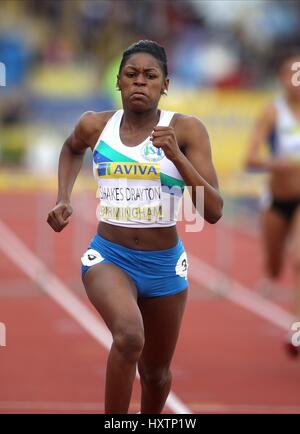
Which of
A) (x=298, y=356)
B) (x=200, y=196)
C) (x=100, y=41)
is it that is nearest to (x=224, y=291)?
(x=298, y=356)

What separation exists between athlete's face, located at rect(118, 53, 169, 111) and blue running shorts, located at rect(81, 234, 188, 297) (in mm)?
723

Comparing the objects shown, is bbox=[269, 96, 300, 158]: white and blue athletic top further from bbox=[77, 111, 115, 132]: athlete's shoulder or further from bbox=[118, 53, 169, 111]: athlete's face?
bbox=[118, 53, 169, 111]: athlete's face

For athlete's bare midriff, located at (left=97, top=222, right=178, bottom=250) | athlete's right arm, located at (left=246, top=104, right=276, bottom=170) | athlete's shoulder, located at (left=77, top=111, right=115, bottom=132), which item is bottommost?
athlete's bare midriff, located at (left=97, top=222, right=178, bottom=250)

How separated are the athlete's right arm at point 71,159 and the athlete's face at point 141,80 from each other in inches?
14.2

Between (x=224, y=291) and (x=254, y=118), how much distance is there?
4.74 m

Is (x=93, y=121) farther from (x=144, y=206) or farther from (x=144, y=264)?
(x=144, y=264)

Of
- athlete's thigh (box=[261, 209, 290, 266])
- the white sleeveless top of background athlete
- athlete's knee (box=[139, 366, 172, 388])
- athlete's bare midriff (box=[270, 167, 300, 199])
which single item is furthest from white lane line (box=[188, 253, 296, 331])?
the white sleeveless top of background athlete

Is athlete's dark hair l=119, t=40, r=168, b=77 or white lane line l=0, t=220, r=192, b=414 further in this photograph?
white lane line l=0, t=220, r=192, b=414

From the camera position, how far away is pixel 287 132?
8.77 meters

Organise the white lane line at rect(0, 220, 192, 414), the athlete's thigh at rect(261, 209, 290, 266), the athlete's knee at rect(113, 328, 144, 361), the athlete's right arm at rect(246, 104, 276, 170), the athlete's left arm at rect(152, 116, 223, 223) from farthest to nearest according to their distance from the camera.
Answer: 1. the white lane line at rect(0, 220, 192, 414)
2. the athlete's thigh at rect(261, 209, 290, 266)
3. the athlete's right arm at rect(246, 104, 276, 170)
4. the athlete's left arm at rect(152, 116, 223, 223)
5. the athlete's knee at rect(113, 328, 144, 361)

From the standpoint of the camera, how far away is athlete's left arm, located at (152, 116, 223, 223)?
5.05 meters

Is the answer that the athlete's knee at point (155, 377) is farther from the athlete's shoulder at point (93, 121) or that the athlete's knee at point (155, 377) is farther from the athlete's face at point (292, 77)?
the athlete's face at point (292, 77)

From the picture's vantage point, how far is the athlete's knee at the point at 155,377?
5.51 meters

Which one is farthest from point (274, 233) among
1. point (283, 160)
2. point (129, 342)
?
point (129, 342)
